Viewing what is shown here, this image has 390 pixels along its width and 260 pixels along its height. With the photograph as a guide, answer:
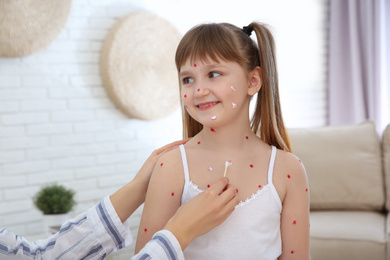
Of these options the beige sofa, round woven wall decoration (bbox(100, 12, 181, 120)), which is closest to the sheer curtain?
the beige sofa

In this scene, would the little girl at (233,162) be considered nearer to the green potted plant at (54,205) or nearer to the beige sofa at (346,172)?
the green potted plant at (54,205)

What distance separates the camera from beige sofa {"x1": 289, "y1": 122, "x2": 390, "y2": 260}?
10.4 feet

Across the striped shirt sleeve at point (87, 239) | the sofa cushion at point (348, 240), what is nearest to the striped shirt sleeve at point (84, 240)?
the striped shirt sleeve at point (87, 239)

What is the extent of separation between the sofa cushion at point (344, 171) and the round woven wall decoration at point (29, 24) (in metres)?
1.78

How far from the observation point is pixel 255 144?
56.4 inches

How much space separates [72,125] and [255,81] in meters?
2.31

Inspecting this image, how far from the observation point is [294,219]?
137 centimetres

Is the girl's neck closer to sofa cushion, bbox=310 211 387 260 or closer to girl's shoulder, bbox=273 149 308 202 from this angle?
girl's shoulder, bbox=273 149 308 202

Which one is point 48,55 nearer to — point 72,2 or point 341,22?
point 72,2

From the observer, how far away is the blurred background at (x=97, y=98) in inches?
129

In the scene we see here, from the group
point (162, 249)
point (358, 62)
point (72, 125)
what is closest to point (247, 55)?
point (162, 249)

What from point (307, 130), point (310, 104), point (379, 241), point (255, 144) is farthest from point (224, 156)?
point (310, 104)

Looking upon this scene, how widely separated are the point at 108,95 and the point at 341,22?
2551 mm

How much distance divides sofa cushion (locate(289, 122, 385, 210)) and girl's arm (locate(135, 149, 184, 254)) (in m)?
2.05
